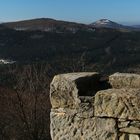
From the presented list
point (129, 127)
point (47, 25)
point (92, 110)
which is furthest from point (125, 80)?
point (47, 25)

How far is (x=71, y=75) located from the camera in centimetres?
579

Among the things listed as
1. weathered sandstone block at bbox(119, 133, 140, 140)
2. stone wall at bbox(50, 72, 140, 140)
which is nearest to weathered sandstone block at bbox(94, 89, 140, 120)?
stone wall at bbox(50, 72, 140, 140)

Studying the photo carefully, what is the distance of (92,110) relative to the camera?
5.45 metres

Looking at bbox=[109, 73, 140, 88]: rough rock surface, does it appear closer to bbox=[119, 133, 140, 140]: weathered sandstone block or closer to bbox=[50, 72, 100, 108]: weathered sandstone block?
bbox=[50, 72, 100, 108]: weathered sandstone block

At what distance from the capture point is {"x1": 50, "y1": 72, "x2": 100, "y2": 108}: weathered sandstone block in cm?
556

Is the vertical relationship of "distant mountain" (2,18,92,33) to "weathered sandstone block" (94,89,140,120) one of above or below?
below

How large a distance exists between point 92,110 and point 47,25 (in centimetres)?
8244

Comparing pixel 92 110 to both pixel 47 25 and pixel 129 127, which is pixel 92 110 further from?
pixel 47 25

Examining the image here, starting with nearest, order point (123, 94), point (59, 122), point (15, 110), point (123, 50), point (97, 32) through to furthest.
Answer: point (123, 94) < point (59, 122) < point (15, 110) < point (123, 50) < point (97, 32)

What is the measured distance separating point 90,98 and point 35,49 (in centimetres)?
6219

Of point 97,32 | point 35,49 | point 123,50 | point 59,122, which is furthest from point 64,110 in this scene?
point 97,32

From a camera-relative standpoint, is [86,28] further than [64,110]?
Yes

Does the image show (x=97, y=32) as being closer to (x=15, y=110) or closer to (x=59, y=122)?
(x=15, y=110)

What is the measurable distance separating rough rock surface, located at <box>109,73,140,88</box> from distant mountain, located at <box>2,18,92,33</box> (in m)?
74.7
